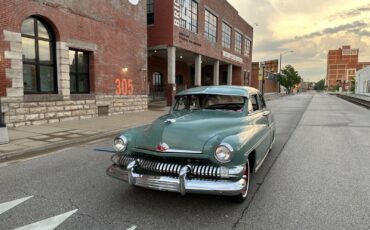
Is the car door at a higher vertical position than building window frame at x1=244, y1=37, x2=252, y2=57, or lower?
lower

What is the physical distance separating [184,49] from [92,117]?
41.4 feet

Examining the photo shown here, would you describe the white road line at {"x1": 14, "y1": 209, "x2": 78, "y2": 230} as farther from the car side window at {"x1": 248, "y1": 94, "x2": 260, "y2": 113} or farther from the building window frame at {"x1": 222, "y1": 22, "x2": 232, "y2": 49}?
the building window frame at {"x1": 222, "y1": 22, "x2": 232, "y2": 49}

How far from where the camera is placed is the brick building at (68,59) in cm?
1080

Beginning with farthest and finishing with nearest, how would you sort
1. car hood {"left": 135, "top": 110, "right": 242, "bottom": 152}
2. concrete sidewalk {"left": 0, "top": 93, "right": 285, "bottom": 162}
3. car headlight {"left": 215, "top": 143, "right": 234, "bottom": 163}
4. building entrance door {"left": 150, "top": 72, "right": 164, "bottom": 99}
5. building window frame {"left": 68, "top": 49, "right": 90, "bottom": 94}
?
building entrance door {"left": 150, "top": 72, "right": 164, "bottom": 99} → building window frame {"left": 68, "top": 49, "right": 90, "bottom": 94} → concrete sidewalk {"left": 0, "top": 93, "right": 285, "bottom": 162} → car hood {"left": 135, "top": 110, "right": 242, "bottom": 152} → car headlight {"left": 215, "top": 143, "right": 234, "bottom": 163}

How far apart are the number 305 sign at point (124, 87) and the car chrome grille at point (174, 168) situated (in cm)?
1297

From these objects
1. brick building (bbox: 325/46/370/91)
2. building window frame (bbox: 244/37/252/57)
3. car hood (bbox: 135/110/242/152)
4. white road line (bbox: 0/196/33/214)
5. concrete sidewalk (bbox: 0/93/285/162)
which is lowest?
white road line (bbox: 0/196/33/214)

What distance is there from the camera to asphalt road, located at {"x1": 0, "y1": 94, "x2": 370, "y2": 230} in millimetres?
3498

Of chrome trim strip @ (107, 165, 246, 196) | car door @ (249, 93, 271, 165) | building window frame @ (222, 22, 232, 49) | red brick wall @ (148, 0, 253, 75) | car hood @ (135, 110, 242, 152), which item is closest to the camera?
chrome trim strip @ (107, 165, 246, 196)

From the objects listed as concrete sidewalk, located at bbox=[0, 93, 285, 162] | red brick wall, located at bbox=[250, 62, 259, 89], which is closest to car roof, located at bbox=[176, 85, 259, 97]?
concrete sidewalk, located at bbox=[0, 93, 285, 162]

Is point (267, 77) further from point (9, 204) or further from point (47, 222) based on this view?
point (47, 222)

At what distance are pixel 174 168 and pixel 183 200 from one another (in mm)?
697

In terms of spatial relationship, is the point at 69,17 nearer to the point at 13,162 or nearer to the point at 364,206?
the point at 13,162

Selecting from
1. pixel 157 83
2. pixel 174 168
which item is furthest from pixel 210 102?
pixel 157 83

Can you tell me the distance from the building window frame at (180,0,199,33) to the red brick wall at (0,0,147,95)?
6.14 m
